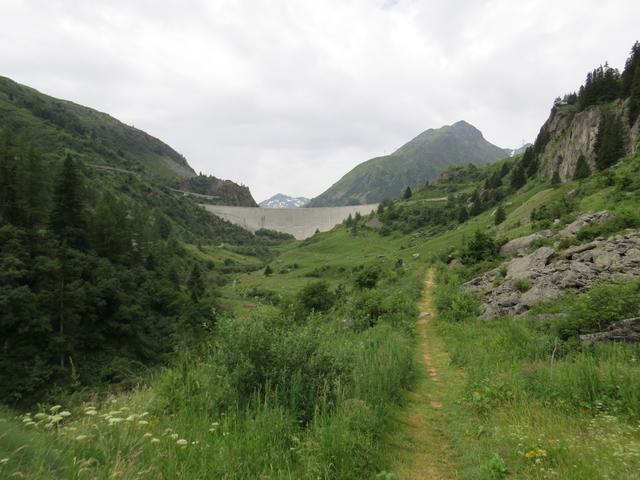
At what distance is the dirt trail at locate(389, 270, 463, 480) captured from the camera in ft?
19.1

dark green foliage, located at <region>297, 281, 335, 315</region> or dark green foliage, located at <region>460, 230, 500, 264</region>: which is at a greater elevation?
dark green foliage, located at <region>460, 230, 500, 264</region>

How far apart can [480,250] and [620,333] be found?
2433 centimetres

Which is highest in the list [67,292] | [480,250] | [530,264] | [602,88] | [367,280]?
[602,88]

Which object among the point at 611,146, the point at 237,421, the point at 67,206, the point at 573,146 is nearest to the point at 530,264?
the point at 237,421

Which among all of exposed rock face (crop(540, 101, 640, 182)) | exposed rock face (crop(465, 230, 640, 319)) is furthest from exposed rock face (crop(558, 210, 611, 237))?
exposed rock face (crop(540, 101, 640, 182))

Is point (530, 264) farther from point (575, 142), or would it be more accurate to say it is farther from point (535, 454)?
point (575, 142)

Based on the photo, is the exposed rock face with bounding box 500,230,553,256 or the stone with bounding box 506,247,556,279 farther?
the exposed rock face with bounding box 500,230,553,256

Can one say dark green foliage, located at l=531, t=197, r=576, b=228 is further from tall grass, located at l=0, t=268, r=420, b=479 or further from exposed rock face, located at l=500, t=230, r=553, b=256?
tall grass, located at l=0, t=268, r=420, b=479

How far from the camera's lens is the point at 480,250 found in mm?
32750

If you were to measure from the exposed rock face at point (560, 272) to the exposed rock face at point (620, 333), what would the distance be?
5.09 meters

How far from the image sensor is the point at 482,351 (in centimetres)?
1192

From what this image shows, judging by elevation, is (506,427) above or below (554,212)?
below

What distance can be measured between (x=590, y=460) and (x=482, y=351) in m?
7.61

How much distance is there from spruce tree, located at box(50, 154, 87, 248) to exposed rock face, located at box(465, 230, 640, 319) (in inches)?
1997
